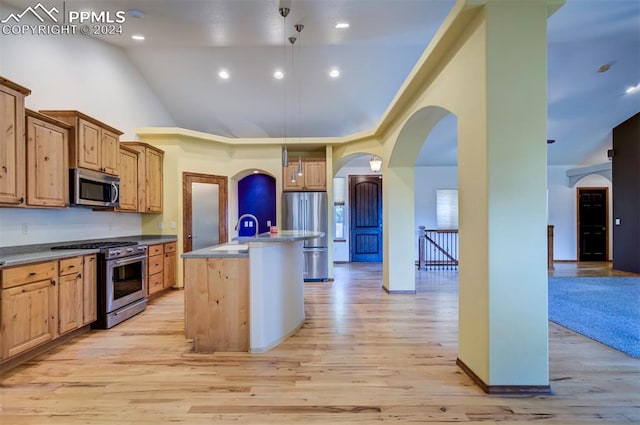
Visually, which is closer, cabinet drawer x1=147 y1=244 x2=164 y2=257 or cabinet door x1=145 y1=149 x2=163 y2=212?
cabinet drawer x1=147 y1=244 x2=164 y2=257

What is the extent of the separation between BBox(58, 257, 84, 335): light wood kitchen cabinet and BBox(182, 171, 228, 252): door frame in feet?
7.41

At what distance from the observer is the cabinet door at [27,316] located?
93.2 inches

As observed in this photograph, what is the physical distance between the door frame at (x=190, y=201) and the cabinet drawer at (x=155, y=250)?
62 cm

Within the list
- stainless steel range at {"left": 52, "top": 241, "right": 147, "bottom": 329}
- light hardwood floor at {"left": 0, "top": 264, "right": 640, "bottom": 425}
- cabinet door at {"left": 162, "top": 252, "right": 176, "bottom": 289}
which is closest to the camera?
light hardwood floor at {"left": 0, "top": 264, "right": 640, "bottom": 425}

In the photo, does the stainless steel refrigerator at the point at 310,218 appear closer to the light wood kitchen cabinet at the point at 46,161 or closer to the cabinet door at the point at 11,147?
the light wood kitchen cabinet at the point at 46,161

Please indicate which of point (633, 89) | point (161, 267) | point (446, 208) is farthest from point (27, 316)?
point (633, 89)

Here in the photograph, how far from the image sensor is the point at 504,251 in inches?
82.1

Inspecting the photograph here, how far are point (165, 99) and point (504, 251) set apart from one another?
255 inches

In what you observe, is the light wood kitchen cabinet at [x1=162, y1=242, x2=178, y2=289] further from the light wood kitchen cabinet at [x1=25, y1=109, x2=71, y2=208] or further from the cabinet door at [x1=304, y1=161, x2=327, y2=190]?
the cabinet door at [x1=304, y1=161, x2=327, y2=190]

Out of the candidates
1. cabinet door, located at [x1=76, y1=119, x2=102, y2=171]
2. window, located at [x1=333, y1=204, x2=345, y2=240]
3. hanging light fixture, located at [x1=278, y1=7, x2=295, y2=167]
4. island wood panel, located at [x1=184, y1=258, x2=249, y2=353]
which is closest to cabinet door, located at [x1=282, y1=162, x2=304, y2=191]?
hanging light fixture, located at [x1=278, y1=7, x2=295, y2=167]

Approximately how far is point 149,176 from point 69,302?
252 centimetres

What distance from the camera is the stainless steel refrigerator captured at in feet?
19.3

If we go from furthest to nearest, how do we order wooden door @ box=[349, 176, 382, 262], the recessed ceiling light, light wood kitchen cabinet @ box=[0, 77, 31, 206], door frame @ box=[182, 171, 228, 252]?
wooden door @ box=[349, 176, 382, 262] → the recessed ceiling light → door frame @ box=[182, 171, 228, 252] → light wood kitchen cabinet @ box=[0, 77, 31, 206]

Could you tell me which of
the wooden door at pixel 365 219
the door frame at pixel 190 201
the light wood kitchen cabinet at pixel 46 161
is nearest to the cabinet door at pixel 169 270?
the door frame at pixel 190 201
